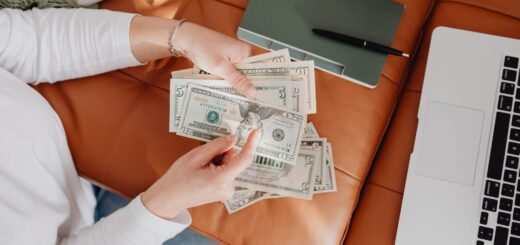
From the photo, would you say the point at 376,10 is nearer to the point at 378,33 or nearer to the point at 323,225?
the point at 378,33

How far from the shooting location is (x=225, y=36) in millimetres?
1055

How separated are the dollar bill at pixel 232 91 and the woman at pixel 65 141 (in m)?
0.04

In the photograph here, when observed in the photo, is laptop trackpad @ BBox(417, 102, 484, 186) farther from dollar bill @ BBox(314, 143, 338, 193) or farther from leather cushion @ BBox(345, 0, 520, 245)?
dollar bill @ BBox(314, 143, 338, 193)

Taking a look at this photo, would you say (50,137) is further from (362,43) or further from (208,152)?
(362,43)

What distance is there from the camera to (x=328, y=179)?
1.03 meters

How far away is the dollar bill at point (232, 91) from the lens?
3.43 feet

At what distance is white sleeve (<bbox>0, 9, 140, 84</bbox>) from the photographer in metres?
0.98

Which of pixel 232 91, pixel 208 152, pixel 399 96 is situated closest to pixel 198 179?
pixel 208 152

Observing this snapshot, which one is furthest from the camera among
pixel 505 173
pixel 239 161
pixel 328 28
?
pixel 328 28

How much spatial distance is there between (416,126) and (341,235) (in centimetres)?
31

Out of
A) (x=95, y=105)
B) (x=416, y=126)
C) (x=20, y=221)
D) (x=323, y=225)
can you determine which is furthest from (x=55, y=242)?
(x=416, y=126)

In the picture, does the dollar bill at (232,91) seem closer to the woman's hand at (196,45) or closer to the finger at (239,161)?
the woman's hand at (196,45)


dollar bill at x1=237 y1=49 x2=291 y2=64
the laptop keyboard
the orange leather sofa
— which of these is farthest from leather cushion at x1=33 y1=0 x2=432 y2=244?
the laptop keyboard

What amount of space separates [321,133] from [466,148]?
0.33 meters
